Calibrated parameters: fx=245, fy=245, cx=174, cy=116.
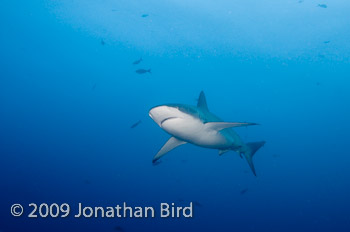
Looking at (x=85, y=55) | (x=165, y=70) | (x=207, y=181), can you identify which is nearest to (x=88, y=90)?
(x=85, y=55)

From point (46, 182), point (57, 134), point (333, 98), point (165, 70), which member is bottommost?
point (46, 182)

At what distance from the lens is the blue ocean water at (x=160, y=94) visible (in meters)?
21.1

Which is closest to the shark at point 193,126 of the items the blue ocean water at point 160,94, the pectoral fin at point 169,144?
the pectoral fin at point 169,144

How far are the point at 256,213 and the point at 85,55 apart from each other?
30596 millimetres

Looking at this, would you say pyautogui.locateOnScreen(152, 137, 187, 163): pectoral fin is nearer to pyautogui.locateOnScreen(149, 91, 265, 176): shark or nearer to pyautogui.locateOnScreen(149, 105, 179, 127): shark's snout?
pyautogui.locateOnScreen(149, 91, 265, 176): shark

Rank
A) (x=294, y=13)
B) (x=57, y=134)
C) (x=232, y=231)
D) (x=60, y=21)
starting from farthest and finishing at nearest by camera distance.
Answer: (x=57, y=134) < (x=232, y=231) < (x=60, y=21) < (x=294, y=13)

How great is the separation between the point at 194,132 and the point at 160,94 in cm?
3654

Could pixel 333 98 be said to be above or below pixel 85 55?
below

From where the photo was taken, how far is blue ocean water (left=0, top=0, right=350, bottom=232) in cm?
2108

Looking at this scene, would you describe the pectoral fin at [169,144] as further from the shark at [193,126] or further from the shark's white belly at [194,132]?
the shark's white belly at [194,132]

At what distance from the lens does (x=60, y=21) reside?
22.5 m

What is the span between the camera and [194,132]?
14.4 feet

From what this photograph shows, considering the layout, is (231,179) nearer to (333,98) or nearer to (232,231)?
(232,231)

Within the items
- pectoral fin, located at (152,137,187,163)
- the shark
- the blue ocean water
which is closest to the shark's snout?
the shark
